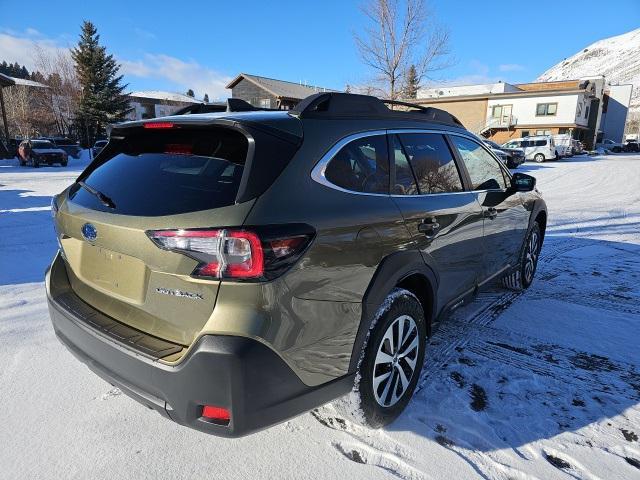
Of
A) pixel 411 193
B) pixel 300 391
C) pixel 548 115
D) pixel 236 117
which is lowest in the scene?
pixel 300 391

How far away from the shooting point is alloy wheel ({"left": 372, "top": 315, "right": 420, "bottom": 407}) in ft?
7.84

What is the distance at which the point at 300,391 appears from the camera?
1.94 meters

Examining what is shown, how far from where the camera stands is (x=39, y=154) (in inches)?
878

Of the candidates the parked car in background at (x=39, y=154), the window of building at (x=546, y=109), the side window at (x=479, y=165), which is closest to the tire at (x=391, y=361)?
the side window at (x=479, y=165)

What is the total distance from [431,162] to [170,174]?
171 cm

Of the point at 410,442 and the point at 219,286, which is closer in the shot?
the point at 219,286

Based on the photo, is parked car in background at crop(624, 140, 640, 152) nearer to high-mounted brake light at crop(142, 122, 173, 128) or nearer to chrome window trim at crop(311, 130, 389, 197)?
chrome window trim at crop(311, 130, 389, 197)

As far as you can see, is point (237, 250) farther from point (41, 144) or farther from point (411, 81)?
point (41, 144)

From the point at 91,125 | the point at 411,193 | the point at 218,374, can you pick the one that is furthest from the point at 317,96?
the point at 91,125

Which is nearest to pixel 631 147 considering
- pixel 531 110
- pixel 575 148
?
pixel 531 110

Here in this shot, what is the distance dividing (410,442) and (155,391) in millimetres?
1389

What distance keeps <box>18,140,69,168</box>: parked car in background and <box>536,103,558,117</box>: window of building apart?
41.8 metres

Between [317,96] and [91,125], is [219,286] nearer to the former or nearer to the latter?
[317,96]

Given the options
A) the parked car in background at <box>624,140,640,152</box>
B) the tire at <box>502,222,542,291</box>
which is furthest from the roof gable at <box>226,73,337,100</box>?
the tire at <box>502,222,542,291</box>
